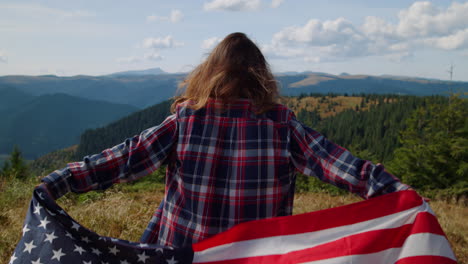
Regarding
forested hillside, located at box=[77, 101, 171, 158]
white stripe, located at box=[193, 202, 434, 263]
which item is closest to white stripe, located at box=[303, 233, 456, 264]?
white stripe, located at box=[193, 202, 434, 263]

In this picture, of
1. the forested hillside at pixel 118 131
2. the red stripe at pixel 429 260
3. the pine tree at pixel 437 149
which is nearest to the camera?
the red stripe at pixel 429 260

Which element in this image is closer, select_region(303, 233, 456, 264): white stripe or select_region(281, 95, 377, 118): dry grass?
select_region(303, 233, 456, 264): white stripe

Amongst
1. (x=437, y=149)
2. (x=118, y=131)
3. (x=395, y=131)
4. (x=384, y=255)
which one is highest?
(x=384, y=255)

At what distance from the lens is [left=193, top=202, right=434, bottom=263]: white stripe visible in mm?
2361

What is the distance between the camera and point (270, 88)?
252 cm

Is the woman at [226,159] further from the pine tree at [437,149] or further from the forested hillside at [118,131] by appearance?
the forested hillside at [118,131]

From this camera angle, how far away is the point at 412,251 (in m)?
2.18

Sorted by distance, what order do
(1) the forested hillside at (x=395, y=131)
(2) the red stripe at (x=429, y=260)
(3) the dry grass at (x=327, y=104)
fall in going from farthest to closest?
(3) the dry grass at (x=327, y=104) < (1) the forested hillside at (x=395, y=131) < (2) the red stripe at (x=429, y=260)

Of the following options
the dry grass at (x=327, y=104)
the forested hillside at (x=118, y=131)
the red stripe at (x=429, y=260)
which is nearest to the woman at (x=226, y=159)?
the red stripe at (x=429, y=260)

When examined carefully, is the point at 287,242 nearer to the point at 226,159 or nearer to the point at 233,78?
the point at 226,159

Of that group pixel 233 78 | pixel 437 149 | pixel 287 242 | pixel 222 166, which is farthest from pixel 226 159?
pixel 437 149

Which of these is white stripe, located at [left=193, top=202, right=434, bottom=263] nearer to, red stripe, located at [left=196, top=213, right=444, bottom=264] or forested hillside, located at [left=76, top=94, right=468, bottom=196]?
red stripe, located at [left=196, top=213, right=444, bottom=264]

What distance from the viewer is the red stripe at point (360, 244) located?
7.44ft

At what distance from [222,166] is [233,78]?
57 centimetres
